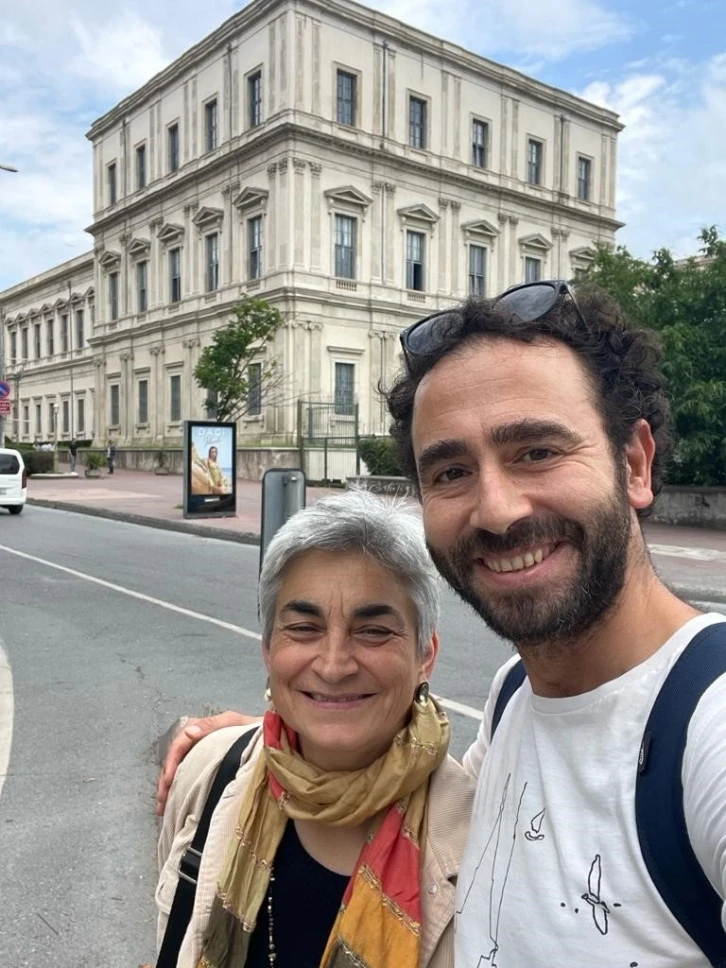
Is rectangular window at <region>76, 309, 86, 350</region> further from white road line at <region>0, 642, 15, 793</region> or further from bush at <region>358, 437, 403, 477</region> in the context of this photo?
white road line at <region>0, 642, 15, 793</region>

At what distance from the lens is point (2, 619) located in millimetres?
8422

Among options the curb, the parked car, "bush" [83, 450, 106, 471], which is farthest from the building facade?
the parked car

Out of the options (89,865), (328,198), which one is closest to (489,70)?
(328,198)

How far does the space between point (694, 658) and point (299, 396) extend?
1351 inches

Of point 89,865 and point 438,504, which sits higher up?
point 438,504

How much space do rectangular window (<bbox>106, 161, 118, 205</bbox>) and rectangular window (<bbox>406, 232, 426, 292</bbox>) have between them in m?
19.3

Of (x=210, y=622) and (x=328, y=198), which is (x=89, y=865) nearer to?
(x=210, y=622)

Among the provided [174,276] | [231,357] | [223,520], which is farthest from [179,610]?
[174,276]

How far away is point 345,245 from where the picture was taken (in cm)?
3750

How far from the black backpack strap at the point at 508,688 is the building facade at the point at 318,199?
3041 centimetres

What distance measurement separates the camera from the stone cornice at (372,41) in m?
35.8

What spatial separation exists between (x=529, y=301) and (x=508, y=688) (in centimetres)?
76

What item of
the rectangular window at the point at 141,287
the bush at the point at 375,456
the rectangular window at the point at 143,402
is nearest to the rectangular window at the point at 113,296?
the rectangular window at the point at 141,287

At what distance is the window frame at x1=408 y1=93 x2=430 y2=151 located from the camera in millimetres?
39397
